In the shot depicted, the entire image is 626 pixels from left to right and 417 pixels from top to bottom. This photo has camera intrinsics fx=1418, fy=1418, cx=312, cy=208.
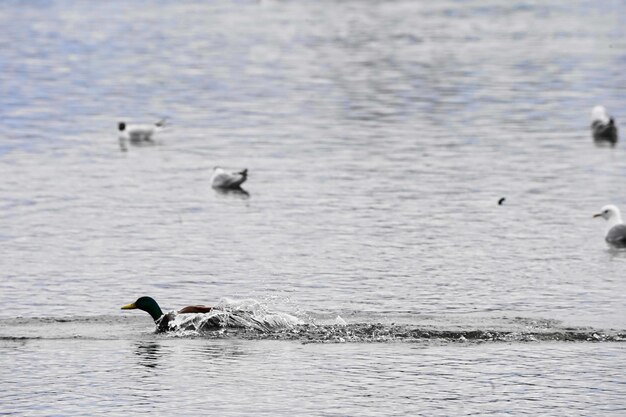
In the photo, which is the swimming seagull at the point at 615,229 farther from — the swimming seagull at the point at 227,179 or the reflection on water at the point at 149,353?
the reflection on water at the point at 149,353

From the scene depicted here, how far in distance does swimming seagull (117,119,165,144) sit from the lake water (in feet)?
2.51

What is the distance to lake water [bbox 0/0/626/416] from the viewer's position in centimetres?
1636

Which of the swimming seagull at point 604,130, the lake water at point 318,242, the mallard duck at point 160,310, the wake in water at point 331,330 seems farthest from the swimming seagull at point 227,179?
the mallard duck at point 160,310

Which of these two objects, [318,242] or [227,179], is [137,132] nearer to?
[227,179]

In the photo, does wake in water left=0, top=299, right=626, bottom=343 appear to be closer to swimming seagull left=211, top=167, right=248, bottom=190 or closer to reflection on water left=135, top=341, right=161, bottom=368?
reflection on water left=135, top=341, right=161, bottom=368

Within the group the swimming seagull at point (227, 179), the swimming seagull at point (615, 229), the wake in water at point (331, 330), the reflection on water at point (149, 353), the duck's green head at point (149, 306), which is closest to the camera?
the reflection on water at point (149, 353)

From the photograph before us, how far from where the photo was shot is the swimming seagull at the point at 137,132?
39206 mm

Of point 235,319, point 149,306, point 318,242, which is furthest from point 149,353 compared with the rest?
point 318,242

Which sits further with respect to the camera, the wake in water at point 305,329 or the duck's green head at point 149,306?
the duck's green head at point 149,306

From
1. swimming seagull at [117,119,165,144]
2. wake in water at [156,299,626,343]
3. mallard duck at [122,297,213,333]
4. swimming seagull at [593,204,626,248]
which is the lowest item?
wake in water at [156,299,626,343]

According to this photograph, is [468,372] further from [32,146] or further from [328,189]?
[32,146]

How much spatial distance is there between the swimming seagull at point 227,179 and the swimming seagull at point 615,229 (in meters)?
8.65

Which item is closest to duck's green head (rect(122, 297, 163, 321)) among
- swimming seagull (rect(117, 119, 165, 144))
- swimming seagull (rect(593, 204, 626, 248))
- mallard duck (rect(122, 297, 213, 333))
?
mallard duck (rect(122, 297, 213, 333))

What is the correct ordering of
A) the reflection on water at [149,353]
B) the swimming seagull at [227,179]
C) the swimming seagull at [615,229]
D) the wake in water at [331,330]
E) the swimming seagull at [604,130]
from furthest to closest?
the swimming seagull at [604,130]
the swimming seagull at [227,179]
the swimming seagull at [615,229]
the wake in water at [331,330]
the reflection on water at [149,353]
